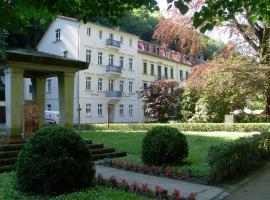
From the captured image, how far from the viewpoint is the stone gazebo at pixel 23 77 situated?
1336 cm

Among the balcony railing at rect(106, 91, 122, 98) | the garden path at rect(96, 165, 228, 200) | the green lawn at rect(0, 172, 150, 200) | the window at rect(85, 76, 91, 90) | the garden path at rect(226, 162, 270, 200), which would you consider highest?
the window at rect(85, 76, 91, 90)

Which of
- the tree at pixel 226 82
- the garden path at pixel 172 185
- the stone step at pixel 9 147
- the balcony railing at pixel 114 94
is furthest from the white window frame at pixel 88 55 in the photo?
the garden path at pixel 172 185

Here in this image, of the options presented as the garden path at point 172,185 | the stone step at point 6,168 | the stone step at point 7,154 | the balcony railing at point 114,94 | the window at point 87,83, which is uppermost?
the window at point 87,83

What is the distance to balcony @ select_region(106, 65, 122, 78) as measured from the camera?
49.5 m

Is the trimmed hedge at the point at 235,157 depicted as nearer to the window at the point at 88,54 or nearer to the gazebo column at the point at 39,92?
the gazebo column at the point at 39,92

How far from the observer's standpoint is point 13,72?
13414 millimetres

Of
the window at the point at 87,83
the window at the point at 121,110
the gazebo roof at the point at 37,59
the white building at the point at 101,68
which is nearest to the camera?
the gazebo roof at the point at 37,59

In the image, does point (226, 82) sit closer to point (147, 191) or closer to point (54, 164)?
point (147, 191)

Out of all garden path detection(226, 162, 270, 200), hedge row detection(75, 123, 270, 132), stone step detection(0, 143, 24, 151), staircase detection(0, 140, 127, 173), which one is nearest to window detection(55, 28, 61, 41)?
hedge row detection(75, 123, 270, 132)

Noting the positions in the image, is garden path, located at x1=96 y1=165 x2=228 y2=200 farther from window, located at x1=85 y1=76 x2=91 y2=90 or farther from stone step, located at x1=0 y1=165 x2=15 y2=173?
window, located at x1=85 y1=76 x2=91 y2=90

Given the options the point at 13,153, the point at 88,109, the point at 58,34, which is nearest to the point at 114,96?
the point at 88,109

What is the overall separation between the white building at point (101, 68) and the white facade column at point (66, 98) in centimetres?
2870

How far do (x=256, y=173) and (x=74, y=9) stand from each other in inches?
275

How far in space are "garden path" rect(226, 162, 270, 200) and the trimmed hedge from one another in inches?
18.4
